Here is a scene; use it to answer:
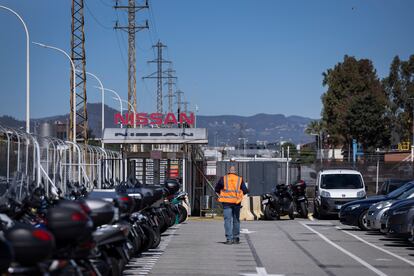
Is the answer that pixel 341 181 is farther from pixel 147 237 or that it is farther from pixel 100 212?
pixel 100 212

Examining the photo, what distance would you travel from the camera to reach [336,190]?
30.3 metres

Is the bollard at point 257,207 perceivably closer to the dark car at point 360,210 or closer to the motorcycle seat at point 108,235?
the dark car at point 360,210

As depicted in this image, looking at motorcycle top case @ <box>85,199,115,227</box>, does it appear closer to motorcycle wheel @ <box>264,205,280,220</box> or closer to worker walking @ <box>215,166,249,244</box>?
worker walking @ <box>215,166,249,244</box>

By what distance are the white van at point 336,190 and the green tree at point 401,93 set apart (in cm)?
3918

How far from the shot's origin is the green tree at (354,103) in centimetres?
7000

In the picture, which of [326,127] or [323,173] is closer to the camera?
[323,173]

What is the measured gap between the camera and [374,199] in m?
23.9

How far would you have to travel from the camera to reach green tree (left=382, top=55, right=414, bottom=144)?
7019cm

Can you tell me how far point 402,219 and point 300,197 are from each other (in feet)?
39.9

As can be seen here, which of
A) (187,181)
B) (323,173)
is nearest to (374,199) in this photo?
(323,173)

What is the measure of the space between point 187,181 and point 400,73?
43308mm

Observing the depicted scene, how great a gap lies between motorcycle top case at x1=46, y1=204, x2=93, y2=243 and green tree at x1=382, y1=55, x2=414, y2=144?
206ft

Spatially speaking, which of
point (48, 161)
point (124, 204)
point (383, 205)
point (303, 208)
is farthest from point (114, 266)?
point (303, 208)

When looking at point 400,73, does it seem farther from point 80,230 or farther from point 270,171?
point 80,230
